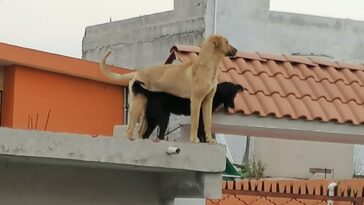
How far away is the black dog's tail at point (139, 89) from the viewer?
673 centimetres

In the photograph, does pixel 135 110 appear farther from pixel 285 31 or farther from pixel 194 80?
pixel 285 31

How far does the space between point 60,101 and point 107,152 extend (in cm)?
815

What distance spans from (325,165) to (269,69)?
10.2 m

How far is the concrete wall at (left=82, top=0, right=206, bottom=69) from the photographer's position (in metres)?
16.9

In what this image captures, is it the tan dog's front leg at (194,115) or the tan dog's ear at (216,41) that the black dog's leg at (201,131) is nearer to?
the tan dog's front leg at (194,115)

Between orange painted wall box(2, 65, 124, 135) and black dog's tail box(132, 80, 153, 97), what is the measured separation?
605cm

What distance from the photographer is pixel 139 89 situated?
22.1 ft

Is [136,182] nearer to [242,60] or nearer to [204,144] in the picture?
[204,144]

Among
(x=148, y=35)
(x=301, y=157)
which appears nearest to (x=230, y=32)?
(x=148, y=35)

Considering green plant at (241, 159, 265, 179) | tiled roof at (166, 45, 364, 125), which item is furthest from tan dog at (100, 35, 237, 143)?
green plant at (241, 159, 265, 179)

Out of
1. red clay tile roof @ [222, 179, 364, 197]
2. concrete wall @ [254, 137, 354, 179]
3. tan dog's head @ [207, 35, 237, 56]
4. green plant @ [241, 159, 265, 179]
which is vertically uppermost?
concrete wall @ [254, 137, 354, 179]

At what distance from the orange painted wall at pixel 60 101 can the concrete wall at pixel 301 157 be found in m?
4.38

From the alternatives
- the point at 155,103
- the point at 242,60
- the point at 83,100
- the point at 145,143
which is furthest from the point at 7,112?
the point at 145,143

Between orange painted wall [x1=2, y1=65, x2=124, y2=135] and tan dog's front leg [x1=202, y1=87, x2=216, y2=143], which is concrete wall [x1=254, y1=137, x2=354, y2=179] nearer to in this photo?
orange painted wall [x1=2, y1=65, x2=124, y2=135]
